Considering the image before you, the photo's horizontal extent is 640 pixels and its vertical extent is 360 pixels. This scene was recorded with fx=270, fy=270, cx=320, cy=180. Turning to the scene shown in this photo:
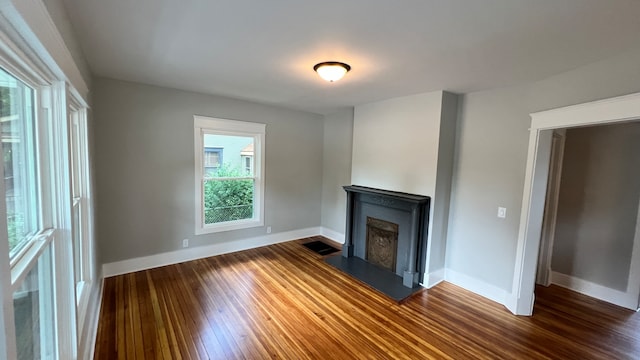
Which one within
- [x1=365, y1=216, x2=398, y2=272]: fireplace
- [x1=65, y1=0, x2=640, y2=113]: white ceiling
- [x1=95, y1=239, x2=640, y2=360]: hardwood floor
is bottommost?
[x1=95, y1=239, x2=640, y2=360]: hardwood floor

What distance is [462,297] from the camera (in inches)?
126

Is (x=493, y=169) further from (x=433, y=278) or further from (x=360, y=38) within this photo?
(x=360, y=38)

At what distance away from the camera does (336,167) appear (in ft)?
16.8

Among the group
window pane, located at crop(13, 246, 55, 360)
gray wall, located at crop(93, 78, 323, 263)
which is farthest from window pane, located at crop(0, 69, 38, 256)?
gray wall, located at crop(93, 78, 323, 263)

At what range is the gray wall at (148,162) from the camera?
129 inches

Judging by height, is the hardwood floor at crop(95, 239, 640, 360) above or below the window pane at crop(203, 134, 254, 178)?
below

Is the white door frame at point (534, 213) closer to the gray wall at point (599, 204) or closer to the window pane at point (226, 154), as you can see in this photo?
the gray wall at point (599, 204)

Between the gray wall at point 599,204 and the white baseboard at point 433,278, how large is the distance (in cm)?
150

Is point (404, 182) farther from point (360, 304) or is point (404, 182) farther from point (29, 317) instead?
point (29, 317)

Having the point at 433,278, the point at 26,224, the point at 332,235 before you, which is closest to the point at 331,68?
the point at 26,224

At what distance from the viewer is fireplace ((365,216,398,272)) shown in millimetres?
3757

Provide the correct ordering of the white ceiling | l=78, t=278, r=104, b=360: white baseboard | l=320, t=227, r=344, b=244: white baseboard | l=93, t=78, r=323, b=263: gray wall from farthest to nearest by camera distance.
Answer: l=320, t=227, r=344, b=244: white baseboard < l=93, t=78, r=323, b=263: gray wall < l=78, t=278, r=104, b=360: white baseboard < the white ceiling

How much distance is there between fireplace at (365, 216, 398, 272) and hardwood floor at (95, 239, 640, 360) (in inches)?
25.4

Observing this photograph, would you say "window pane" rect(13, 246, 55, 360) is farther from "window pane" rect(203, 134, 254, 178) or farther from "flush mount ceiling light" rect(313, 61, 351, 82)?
"window pane" rect(203, 134, 254, 178)
